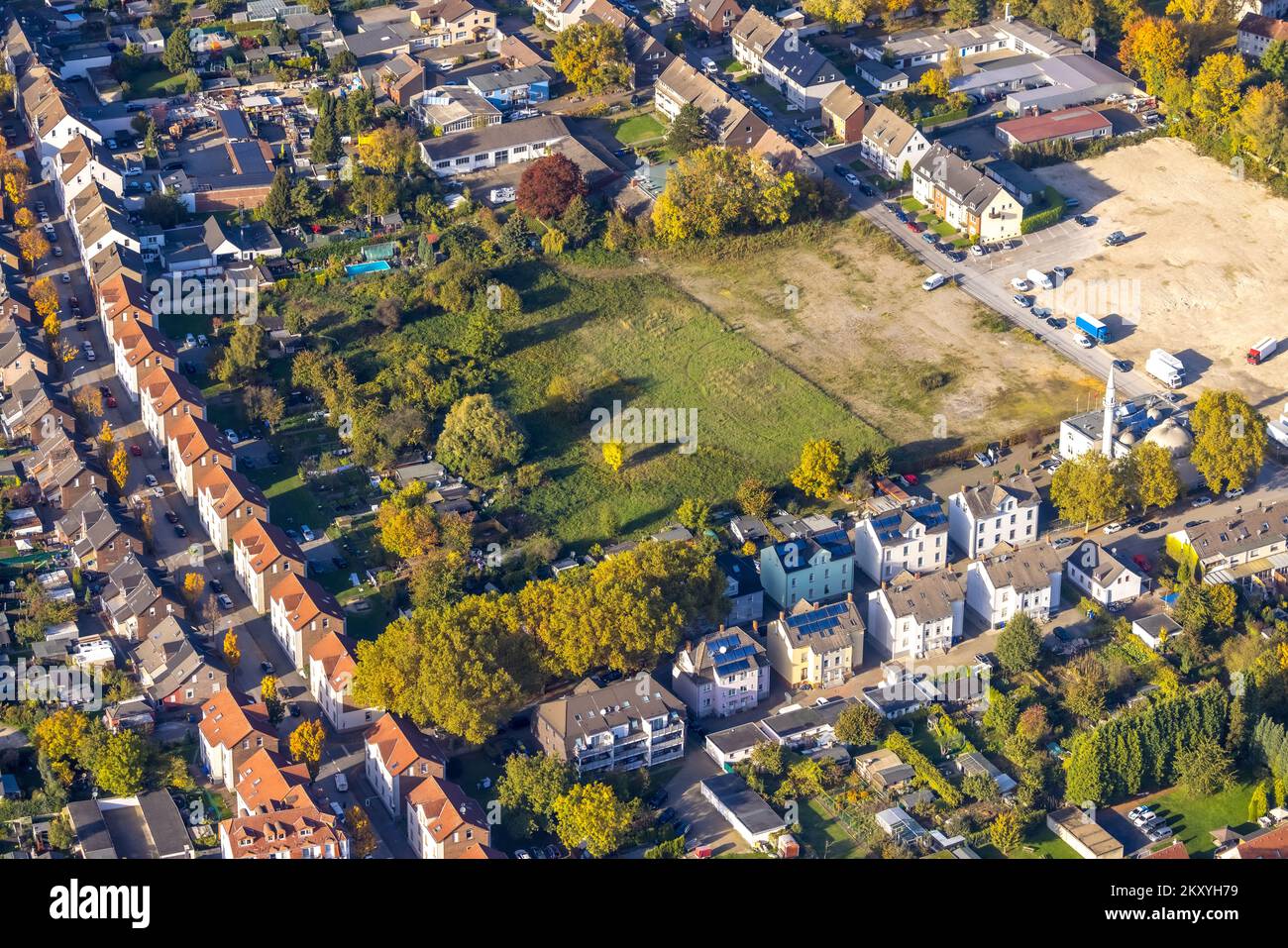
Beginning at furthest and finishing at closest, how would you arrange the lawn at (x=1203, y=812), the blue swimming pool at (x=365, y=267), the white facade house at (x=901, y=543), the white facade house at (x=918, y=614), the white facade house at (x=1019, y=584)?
the blue swimming pool at (x=365, y=267) → the white facade house at (x=901, y=543) → the white facade house at (x=1019, y=584) → the white facade house at (x=918, y=614) → the lawn at (x=1203, y=812)

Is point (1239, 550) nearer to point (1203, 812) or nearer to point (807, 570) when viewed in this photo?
point (1203, 812)

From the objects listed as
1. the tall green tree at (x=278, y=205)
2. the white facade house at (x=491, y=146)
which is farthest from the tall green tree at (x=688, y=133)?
the tall green tree at (x=278, y=205)

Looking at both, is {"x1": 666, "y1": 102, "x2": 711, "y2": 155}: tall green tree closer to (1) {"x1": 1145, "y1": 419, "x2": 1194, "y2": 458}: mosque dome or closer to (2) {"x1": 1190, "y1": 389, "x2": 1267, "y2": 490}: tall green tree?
(1) {"x1": 1145, "y1": 419, "x2": 1194, "y2": 458}: mosque dome

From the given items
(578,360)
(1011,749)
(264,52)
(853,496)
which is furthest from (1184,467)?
(264,52)

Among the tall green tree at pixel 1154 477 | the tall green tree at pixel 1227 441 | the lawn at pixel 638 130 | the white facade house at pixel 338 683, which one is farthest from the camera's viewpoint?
the lawn at pixel 638 130

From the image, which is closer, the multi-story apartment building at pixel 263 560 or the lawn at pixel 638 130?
the multi-story apartment building at pixel 263 560

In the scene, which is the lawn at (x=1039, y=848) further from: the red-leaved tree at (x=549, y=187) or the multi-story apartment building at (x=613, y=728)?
the red-leaved tree at (x=549, y=187)

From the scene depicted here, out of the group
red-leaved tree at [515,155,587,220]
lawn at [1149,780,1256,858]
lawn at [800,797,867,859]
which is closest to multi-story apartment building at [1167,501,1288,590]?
lawn at [1149,780,1256,858]

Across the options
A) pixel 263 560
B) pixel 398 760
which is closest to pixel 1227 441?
pixel 398 760
